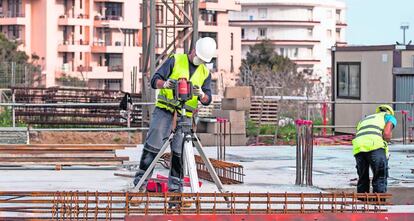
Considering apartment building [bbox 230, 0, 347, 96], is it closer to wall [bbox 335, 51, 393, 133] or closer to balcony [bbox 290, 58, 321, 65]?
balcony [bbox 290, 58, 321, 65]

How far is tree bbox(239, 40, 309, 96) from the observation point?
210 feet

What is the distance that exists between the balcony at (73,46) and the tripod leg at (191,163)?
196ft

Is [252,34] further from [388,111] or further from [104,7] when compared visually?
[388,111]

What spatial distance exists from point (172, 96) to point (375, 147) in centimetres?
302

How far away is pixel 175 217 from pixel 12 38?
63316 millimetres

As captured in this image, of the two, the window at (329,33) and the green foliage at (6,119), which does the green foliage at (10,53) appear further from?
the window at (329,33)

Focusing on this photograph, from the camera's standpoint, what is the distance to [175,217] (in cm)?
1084

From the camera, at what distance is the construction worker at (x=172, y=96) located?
40.8ft

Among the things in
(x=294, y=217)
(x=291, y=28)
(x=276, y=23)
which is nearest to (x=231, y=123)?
(x=294, y=217)

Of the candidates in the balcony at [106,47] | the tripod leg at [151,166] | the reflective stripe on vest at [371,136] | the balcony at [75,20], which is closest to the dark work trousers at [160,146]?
the tripod leg at [151,166]

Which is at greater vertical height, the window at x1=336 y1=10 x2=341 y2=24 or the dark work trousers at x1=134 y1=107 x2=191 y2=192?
the window at x1=336 y1=10 x2=341 y2=24

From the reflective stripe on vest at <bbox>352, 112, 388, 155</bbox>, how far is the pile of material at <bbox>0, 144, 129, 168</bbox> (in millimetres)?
4949

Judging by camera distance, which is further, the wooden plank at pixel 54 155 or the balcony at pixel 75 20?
the balcony at pixel 75 20

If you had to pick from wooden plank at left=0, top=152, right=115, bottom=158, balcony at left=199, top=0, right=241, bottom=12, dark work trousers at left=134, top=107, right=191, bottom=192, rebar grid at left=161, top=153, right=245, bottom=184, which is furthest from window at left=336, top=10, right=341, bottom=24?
dark work trousers at left=134, top=107, right=191, bottom=192
